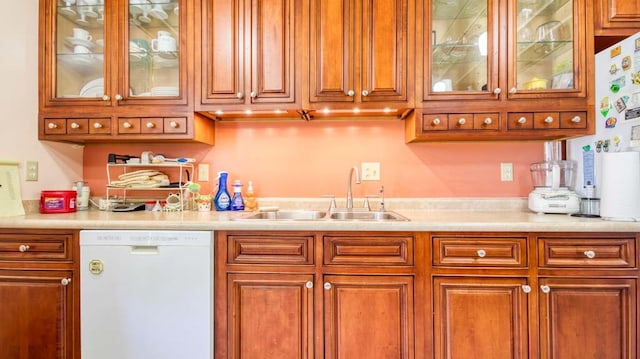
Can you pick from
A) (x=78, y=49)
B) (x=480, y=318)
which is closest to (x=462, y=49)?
(x=480, y=318)

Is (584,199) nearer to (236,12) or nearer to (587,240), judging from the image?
(587,240)

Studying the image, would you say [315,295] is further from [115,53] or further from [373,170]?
[115,53]

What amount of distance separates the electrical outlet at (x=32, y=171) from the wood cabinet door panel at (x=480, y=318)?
7.32 feet

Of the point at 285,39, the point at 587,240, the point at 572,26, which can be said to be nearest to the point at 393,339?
the point at 587,240

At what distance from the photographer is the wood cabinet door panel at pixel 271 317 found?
1.39m

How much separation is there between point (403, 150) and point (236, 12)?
4.18 feet

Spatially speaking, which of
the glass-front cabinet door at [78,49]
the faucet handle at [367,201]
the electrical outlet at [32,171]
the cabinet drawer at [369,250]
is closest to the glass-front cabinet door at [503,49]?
the faucet handle at [367,201]

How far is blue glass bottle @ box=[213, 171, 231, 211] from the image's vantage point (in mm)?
1908

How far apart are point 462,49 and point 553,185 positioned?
0.92 m

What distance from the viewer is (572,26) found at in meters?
1.62

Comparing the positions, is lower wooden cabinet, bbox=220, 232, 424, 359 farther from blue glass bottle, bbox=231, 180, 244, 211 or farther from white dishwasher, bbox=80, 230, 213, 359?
blue glass bottle, bbox=231, 180, 244, 211

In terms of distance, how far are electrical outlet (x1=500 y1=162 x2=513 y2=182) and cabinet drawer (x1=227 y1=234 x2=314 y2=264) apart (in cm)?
135

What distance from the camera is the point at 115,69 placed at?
1743mm

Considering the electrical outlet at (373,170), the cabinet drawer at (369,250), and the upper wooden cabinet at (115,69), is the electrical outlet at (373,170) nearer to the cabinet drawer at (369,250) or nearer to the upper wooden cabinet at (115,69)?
the cabinet drawer at (369,250)
